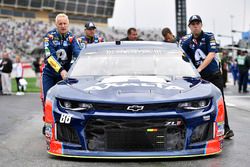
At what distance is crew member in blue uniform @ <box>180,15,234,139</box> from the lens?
24.2 ft

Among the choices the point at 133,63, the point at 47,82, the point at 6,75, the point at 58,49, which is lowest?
the point at 6,75

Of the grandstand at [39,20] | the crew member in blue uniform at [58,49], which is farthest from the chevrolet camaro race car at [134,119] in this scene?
the grandstand at [39,20]

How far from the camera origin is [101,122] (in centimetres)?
522

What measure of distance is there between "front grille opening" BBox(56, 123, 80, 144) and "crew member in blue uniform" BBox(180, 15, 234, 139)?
2.57 m

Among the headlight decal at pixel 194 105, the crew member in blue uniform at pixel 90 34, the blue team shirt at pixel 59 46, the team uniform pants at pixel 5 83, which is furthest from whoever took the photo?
the team uniform pants at pixel 5 83

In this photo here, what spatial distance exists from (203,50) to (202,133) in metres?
2.37

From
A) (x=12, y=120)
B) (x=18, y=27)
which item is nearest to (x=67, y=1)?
(x=18, y=27)

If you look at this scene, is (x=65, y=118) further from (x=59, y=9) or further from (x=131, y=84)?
(x=59, y=9)

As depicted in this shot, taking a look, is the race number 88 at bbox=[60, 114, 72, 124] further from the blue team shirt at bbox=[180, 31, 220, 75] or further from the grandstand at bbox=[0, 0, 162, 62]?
the grandstand at bbox=[0, 0, 162, 62]

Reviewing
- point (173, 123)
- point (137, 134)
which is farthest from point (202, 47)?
point (137, 134)

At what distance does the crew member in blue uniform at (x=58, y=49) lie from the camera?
7.57 m

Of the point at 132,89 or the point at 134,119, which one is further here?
the point at 132,89

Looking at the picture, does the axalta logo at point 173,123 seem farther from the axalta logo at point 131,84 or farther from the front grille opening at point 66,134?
the front grille opening at point 66,134

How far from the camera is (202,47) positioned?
24.8 feet
